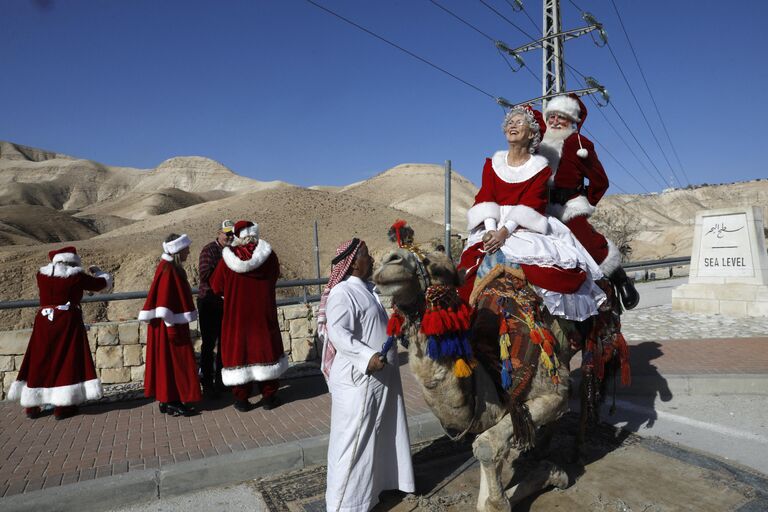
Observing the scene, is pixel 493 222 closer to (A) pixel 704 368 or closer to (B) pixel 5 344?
(A) pixel 704 368

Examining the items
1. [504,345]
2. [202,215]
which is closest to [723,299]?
[504,345]

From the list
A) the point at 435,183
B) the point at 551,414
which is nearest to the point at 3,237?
the point at 551,414

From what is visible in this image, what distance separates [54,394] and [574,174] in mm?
5861

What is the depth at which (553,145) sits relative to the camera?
4.53 meters

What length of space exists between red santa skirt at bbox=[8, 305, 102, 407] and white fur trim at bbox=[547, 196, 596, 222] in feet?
17.4

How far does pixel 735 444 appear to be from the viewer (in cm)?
486

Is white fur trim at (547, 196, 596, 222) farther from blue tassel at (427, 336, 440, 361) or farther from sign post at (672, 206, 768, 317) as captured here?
sign post at (672, 206, 768, 317)

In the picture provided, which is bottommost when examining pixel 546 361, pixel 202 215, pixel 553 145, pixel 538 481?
pixel 538 481

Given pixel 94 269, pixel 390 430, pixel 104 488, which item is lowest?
pixel 104 488

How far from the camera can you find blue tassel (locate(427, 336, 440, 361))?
9.45 ft

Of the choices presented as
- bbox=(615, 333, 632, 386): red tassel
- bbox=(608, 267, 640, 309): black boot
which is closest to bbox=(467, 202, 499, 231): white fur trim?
bbox=(608, 267, 640, 309): black boot

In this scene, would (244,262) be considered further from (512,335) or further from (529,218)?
(512,335)

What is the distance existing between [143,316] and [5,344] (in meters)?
2.29

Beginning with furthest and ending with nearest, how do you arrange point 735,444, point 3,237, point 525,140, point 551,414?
point 3,237
point 735,444
point 525,140
point 551,414
